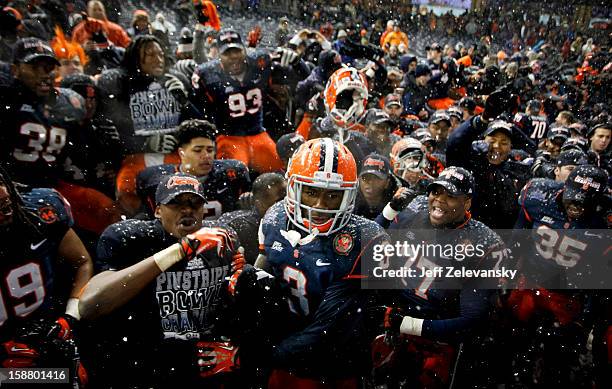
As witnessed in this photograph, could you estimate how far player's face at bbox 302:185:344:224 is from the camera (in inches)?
95.1

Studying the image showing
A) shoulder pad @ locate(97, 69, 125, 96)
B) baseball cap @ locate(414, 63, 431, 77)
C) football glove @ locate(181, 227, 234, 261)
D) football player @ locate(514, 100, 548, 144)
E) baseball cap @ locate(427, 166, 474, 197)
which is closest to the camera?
football glove @ locate(181, 227, 234, 261)

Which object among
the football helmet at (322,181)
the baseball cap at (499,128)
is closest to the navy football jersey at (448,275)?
the football helmet at (322,181)

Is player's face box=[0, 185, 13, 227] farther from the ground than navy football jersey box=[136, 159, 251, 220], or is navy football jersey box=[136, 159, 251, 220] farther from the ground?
player's face box=[0, 185, 13, 227]

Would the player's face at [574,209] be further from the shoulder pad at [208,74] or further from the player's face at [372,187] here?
the shoulder pad at [208,74]

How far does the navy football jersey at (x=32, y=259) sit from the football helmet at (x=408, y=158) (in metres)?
2.98

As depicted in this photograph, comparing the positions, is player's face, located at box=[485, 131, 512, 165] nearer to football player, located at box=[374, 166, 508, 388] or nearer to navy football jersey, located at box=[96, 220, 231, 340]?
football player, located at box=[374, 166, 508, 388]

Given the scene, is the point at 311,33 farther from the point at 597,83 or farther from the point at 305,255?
the point at 597,83

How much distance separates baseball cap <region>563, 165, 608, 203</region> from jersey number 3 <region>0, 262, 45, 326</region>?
3.88 m

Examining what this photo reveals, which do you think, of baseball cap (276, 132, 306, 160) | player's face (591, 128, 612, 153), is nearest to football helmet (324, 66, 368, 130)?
baseball cap (276, 132, 306, 160)

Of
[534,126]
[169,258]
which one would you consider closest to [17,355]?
[169,258]

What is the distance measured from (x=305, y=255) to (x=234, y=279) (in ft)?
1.33

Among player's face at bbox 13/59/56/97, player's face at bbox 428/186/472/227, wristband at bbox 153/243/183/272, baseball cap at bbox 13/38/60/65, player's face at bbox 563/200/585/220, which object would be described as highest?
baseball cap at bbox 13/38/60/65

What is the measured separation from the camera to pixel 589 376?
11.1 feet

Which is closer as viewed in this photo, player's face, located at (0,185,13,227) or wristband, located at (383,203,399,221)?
player's face, located at (0,185,13,227)
